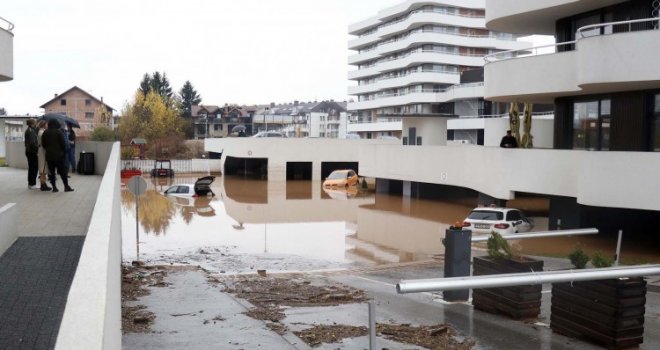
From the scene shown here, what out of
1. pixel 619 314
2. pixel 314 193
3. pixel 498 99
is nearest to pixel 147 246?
pixel 498 99

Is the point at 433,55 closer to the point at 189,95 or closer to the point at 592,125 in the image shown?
the point at 592,125

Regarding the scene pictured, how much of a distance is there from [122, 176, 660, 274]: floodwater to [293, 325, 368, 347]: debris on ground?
9350 millimetres

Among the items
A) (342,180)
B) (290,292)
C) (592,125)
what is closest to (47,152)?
(290,292)

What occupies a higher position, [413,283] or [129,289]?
[413,283]

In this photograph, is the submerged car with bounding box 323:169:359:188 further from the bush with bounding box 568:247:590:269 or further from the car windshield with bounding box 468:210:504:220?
the bush with bounding box 568:247:590:269

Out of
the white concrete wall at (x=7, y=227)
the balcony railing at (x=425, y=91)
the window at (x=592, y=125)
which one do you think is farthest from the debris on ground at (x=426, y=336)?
the balcony railing at (x=425, y=91)

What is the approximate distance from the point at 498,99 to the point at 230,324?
761 inches

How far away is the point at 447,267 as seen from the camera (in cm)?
1387

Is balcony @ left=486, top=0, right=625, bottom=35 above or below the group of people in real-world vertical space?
above

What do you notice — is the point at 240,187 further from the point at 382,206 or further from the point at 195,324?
the point at 195,324

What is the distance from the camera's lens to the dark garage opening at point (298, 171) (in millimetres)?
67625

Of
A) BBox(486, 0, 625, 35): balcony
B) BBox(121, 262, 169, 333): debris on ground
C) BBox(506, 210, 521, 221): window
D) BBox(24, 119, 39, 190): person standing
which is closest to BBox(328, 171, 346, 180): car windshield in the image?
BBox(486, 0, 625, 35): balcony

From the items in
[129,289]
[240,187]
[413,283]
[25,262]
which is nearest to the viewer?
[413,283]

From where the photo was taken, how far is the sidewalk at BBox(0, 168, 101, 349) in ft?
26.3
